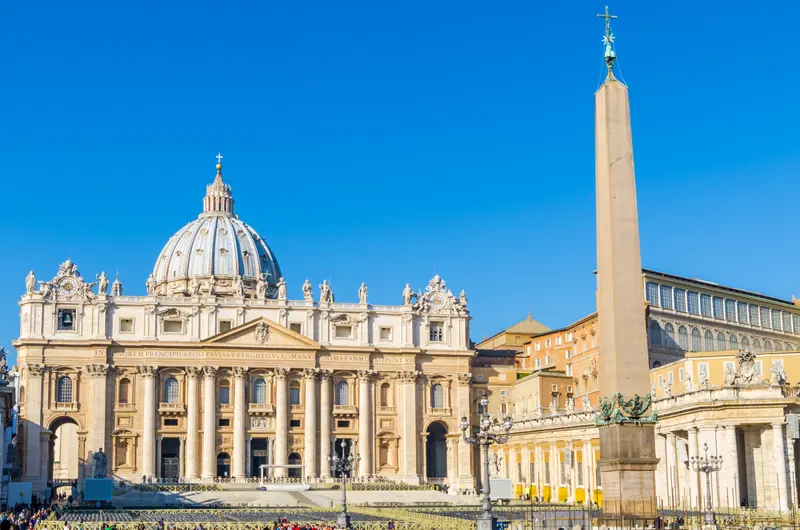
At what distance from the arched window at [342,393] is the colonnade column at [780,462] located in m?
52.4

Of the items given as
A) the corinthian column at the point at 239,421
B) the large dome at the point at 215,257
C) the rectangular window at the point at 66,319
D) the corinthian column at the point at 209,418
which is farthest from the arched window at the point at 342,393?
the large dome at the point at 215,257

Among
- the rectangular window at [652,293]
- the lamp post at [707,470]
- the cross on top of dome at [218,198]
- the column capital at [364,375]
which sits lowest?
the lamp post at [707,470]

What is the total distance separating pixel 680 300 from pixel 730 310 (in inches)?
210

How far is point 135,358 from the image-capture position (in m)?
93.9

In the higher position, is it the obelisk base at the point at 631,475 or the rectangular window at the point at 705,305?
A: the rectangular window at the point at 705,305

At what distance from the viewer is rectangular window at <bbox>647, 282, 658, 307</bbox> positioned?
75.2 metres

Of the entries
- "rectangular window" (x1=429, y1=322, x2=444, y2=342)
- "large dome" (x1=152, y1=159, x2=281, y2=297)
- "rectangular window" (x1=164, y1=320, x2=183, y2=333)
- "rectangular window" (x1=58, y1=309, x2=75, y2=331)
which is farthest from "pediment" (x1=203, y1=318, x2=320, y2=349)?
"large dome" (x1=152, y1=159, x2=281, y2=297)

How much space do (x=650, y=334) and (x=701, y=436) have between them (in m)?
22.7

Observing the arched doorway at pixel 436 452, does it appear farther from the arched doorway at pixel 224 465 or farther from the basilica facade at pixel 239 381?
the arched doorway at pixel 224 465

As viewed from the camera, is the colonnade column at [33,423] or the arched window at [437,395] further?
the arched window at [437,395]

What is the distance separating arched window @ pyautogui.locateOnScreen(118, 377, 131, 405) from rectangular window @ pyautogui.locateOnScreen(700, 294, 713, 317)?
4620 cm

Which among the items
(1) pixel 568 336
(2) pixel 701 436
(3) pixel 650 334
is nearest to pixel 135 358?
(1) pixel 568 336

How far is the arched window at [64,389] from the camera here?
92875 millimetres

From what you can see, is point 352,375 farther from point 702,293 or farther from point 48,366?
point 702,293
